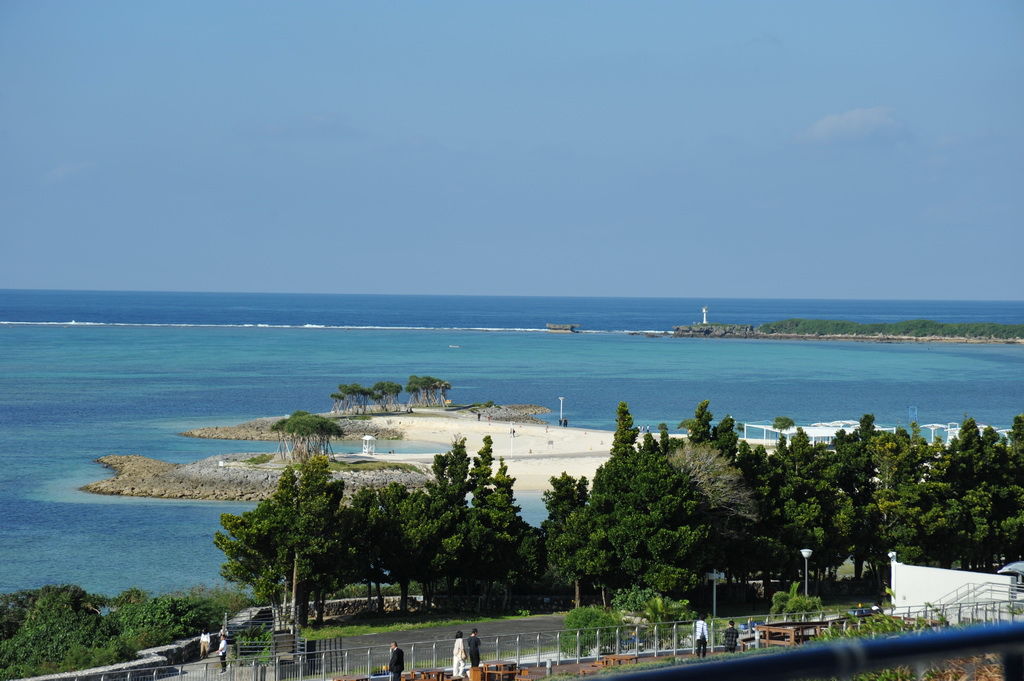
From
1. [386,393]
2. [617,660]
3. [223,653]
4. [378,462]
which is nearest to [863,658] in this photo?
[617,660]

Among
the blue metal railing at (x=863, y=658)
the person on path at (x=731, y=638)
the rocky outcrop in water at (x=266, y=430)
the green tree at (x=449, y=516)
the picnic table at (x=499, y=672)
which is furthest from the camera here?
the rocky outcrop in water at (x=266, y=430)

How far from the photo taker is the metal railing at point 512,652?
21.1 metres

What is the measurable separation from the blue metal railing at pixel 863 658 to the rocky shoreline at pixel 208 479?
173ft

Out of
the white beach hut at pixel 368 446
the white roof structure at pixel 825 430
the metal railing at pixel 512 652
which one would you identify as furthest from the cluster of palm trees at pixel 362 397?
the metal railing at pixel 512 652

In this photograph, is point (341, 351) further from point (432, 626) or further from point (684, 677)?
point (684, 677)

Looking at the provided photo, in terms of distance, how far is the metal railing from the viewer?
2106 cm

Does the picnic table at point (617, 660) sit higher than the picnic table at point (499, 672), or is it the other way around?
the picnic table at point (499, 672)

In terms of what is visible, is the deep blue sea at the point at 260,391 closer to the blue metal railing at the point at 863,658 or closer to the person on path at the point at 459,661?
the person on path at the point at 459,661

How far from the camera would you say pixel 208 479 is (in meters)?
57.2

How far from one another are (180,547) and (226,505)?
10.5 metres

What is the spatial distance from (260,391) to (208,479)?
48518 mm

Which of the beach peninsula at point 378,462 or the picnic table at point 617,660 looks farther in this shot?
the beach peninsula at point 378,462

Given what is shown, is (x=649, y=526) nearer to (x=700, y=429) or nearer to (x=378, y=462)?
(x=700, y=429)

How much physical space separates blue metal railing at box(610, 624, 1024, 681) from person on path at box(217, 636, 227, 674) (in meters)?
21.0
